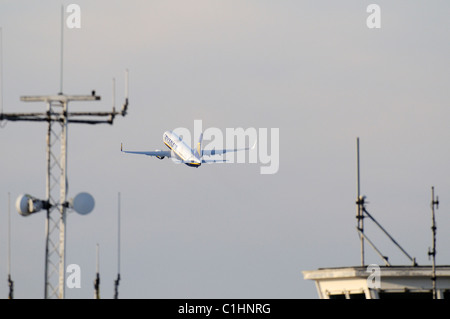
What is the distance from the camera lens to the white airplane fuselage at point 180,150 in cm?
14525

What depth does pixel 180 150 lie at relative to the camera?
15725cm

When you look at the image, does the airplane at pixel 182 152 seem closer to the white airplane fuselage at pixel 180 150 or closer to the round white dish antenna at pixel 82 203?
the white airplane fuselage at pixel 180 150

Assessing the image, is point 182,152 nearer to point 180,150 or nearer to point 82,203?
point 180,150

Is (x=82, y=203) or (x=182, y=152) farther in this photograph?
(x=182, y=152)

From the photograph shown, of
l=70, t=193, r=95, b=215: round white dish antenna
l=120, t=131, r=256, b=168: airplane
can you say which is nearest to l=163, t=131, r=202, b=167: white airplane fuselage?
l=120, t=131, r=256, b=168: airplane

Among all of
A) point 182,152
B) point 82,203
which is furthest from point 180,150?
point 82,203

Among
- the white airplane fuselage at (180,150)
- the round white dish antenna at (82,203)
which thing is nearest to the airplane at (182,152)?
the white airplane fuselage at (180,150)

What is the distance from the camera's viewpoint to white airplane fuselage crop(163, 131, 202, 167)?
14525 cm

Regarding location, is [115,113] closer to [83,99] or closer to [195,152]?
[83,99]

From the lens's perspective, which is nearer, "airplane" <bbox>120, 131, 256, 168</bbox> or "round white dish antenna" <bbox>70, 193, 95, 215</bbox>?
"round white dish antenna" <bbox>70, 193, 95, 215</bbox>

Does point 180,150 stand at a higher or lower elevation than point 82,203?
higher

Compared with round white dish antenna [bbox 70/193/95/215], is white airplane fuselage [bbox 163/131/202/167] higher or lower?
higher

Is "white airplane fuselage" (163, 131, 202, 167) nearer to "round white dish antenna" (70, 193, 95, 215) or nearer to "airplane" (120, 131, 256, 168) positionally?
"airplane" (120, 131, 256, 168)
